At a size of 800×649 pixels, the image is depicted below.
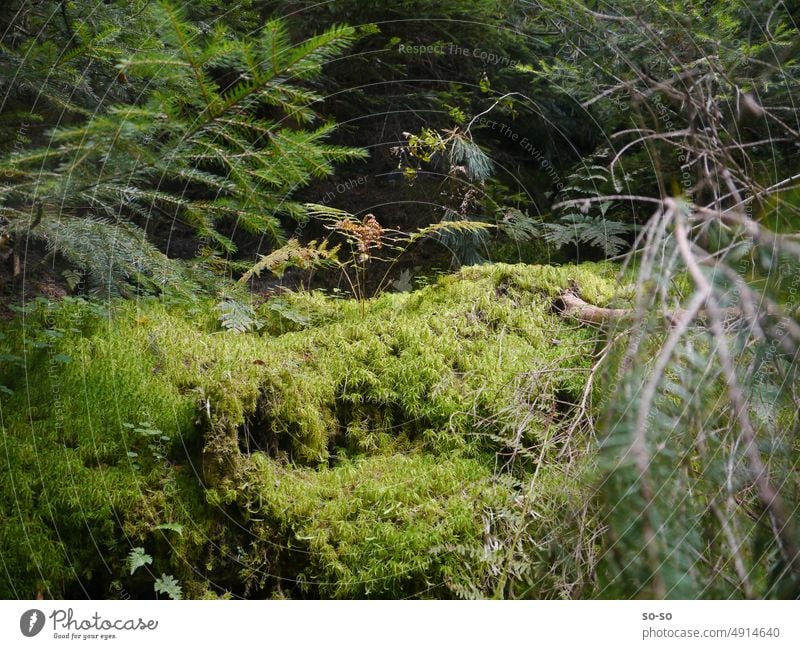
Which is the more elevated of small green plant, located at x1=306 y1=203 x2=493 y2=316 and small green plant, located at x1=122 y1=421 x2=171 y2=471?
small green plant, located at x1=306 y1=203 x2=493 y2=316

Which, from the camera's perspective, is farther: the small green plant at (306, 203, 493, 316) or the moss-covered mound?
the small green plant at (306, 203, 493, 316)

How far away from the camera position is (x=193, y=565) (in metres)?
1.06

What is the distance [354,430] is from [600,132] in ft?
2.91

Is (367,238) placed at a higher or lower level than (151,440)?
higher

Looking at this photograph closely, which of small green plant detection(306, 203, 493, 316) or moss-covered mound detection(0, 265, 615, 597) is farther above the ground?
small green plant detection(306, 203, 493, 316)

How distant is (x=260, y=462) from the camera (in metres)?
1.17

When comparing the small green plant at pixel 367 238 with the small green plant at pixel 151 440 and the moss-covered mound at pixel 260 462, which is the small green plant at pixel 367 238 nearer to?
the moss-covered mound at pixel 260 462

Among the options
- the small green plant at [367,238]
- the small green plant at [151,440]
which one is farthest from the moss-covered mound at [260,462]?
the small green plant at [367,238]

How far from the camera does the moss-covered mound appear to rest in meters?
1.05

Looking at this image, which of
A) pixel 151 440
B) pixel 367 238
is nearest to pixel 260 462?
pixel 151 440

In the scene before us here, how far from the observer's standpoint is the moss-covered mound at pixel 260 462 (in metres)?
1.05

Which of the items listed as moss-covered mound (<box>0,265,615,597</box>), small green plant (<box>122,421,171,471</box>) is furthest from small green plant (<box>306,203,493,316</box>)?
small green plant (<box>122,421,171,471</box>)

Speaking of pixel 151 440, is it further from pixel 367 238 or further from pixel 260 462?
pixel 367 238

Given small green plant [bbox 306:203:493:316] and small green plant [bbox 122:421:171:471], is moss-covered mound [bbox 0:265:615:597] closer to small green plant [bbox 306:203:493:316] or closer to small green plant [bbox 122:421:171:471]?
small green plant [bbox 122:421:171:471]
